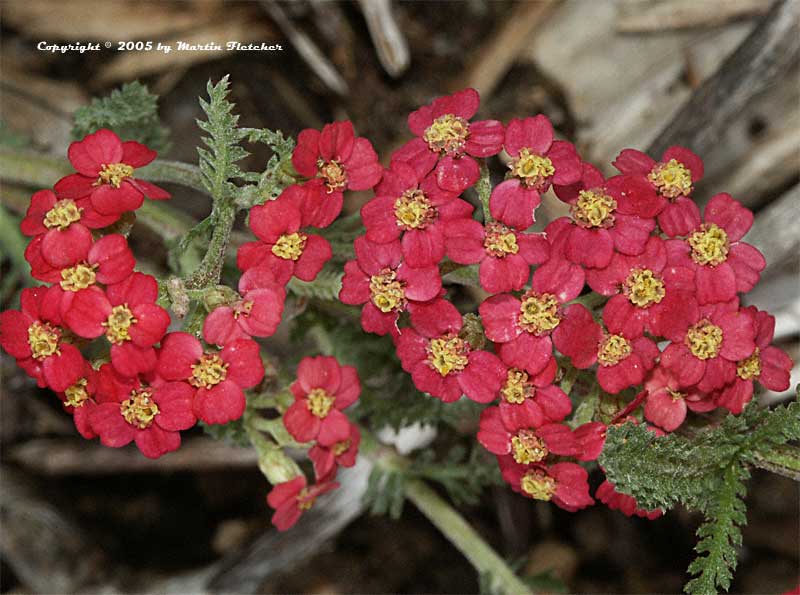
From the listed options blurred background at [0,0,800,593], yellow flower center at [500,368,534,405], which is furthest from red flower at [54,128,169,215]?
blurred background at [0,0,800,593]

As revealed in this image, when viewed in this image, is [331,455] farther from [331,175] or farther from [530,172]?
[530,172]

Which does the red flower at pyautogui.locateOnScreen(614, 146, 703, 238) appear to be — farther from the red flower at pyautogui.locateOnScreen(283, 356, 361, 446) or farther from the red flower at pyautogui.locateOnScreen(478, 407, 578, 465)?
the red flower at pyautogui.locateOnScreen(283, 356, 361, 446)

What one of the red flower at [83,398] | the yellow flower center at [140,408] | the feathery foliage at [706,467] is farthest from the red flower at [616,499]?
the red flower at [83,398]

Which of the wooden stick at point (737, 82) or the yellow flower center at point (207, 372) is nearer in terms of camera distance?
the yellow flower center at point (207, 372)

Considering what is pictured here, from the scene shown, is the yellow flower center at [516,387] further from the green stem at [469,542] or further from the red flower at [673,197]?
the green stem at [469,542]

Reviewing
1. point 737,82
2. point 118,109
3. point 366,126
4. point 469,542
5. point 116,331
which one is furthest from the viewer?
point 366,126

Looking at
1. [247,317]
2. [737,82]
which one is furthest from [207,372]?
[737,82]

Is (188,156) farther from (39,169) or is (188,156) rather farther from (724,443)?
(724,443)
